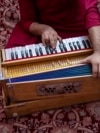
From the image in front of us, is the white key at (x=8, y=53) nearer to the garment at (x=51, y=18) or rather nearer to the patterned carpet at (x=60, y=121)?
the garment at (x=51, y=18)

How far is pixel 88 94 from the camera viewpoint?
136cm

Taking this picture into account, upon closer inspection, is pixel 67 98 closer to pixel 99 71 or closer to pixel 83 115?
pixel 83 115

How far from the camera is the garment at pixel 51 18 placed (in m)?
1.38

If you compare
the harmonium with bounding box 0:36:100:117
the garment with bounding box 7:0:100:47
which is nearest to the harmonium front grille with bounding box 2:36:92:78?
the harmonium with bounding box 0:36:100:117

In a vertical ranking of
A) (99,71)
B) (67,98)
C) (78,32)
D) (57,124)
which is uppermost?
(78,32)

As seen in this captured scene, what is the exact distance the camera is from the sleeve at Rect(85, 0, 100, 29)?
1265mm

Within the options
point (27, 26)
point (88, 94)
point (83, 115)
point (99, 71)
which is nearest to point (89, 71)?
point (99, 71)

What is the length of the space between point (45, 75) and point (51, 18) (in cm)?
37

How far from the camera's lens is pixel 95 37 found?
1.23 metres

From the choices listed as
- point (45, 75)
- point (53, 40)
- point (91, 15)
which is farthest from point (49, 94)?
point (91, 15)

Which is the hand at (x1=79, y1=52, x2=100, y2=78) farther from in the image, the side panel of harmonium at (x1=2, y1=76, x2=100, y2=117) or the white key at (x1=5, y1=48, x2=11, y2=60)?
the white key at (x1=5, y1=48, x2=11, y2=60)

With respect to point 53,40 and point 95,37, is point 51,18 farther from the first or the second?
point 95,37

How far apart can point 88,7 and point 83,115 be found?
503mm

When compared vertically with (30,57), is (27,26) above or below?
above
